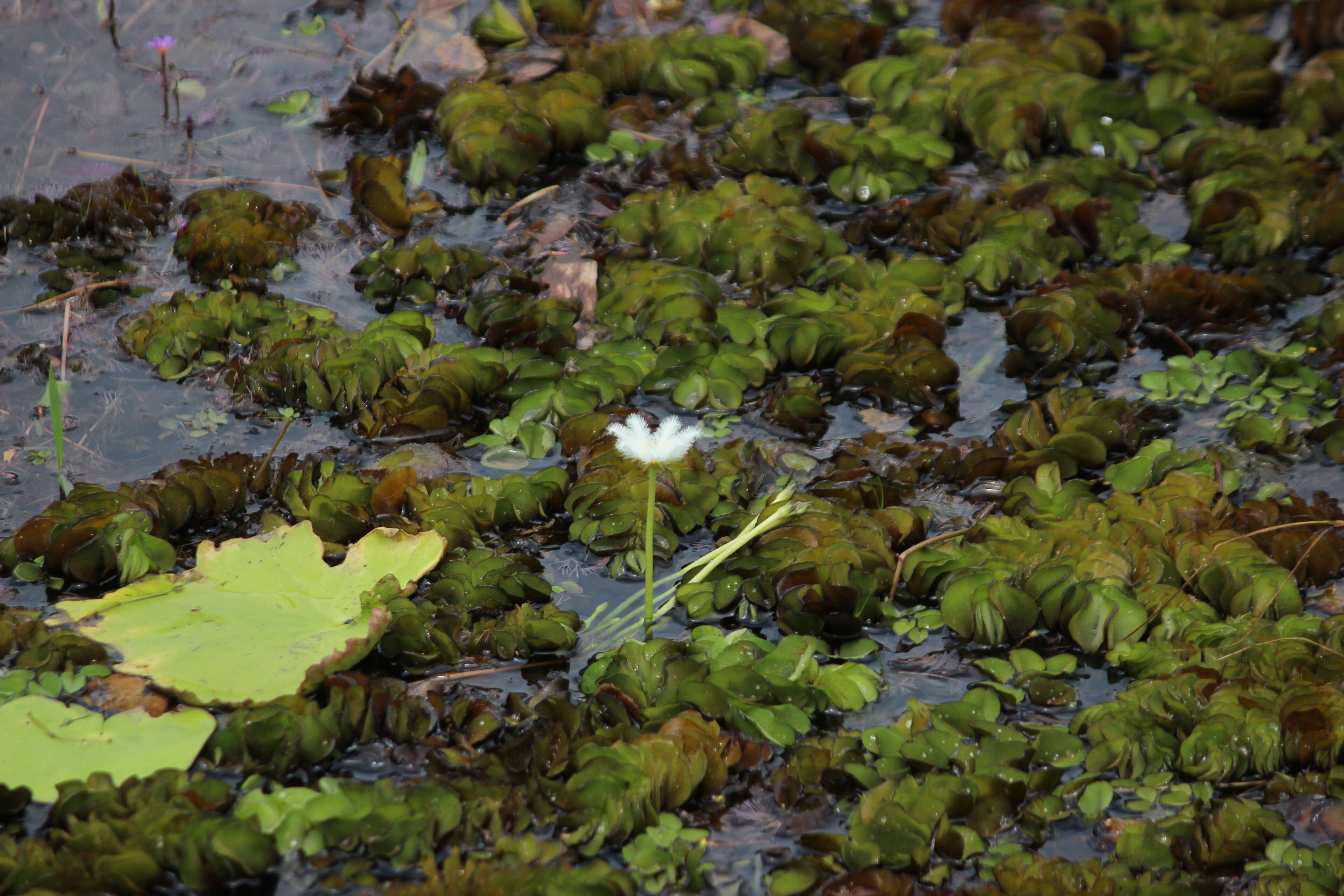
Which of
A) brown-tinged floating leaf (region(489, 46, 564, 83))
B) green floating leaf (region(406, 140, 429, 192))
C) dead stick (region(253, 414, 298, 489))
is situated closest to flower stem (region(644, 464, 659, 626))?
dead stick (region(253, 414, 298, 489))

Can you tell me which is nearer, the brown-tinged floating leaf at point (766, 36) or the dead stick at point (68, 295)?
the dead stick at point (68, 295)

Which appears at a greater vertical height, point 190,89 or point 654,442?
point 190,89

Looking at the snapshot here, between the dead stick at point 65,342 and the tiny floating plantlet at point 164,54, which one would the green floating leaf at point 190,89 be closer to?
the tiny floating plantlet at point 164,54

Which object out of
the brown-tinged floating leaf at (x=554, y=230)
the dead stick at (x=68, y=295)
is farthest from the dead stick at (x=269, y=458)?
the brown-tinged floating leaf at (x=554, y=230)

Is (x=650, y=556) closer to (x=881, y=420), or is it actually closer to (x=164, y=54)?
(x=881, y=420)

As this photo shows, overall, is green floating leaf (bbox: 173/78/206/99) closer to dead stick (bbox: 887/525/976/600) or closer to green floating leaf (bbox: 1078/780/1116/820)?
dead stick (bbox: 887/525/976/600)

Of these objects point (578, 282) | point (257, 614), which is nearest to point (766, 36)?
point (578, 282)

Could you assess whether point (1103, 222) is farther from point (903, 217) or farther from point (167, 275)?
point (167, 275)
